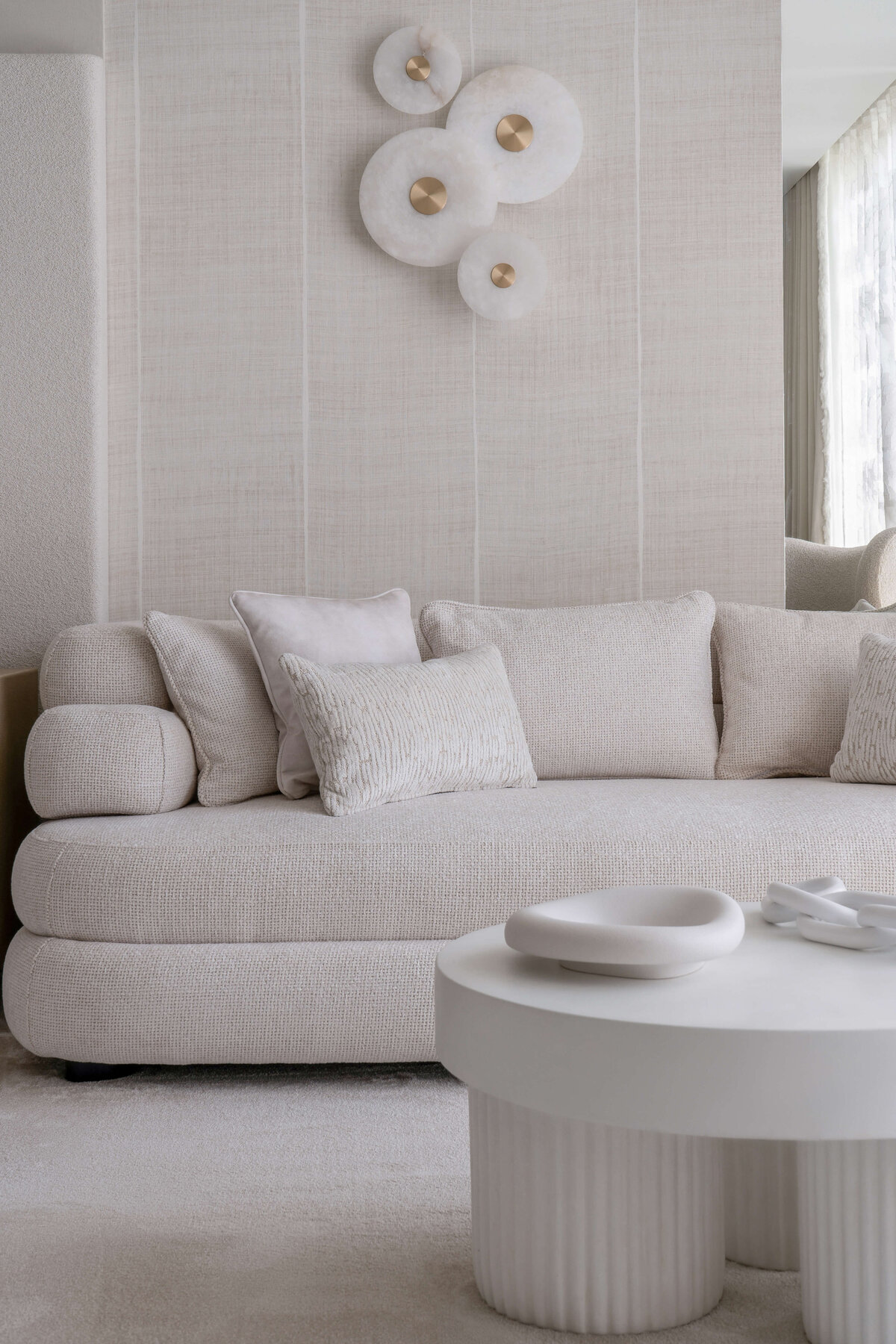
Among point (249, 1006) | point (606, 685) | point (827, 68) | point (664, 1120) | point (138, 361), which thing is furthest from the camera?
point (827, 68)

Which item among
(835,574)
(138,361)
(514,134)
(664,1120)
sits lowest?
(664,1120)

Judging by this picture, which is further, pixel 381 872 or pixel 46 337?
pixel 46 337

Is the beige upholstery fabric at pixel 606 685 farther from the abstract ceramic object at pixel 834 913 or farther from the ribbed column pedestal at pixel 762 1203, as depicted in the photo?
the ribbed column pedestal at pixel 762 1203

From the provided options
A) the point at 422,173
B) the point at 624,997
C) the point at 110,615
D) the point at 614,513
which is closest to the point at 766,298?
the point at 614,513

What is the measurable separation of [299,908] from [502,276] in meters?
1.90

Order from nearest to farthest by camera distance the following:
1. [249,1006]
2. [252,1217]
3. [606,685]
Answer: [252,1217]
[249,1006]
[606,685]

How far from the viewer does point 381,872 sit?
2.03 meters

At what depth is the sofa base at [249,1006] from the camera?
1984mm

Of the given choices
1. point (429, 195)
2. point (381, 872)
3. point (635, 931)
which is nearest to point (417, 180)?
point (429, 195)

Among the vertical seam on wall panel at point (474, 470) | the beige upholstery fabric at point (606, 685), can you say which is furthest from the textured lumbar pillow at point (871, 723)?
the vertical seam on wall panel at point (474, 470)

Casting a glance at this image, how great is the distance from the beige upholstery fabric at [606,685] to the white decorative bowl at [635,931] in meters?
1.31

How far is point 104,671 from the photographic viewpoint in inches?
101

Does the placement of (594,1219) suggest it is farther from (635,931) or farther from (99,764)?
(99,764)

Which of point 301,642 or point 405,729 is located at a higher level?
point 301,642
